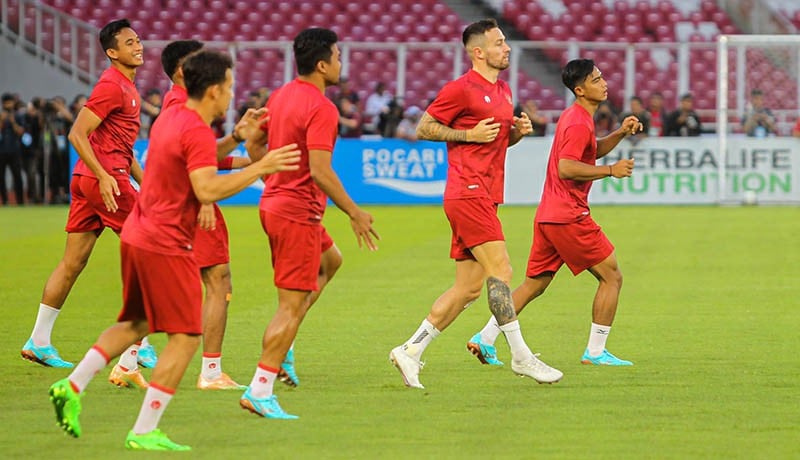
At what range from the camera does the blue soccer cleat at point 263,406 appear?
7.79m

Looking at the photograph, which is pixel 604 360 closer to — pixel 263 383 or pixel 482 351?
pixel 482 351

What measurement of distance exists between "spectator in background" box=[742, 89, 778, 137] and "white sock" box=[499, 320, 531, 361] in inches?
794

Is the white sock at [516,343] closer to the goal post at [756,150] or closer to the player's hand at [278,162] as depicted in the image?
the player's hand at [278,162]

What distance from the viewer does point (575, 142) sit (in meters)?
9.93

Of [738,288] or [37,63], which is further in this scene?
[37,63]

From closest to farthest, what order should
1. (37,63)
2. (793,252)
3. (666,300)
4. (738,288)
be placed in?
(666,300)
(738,288)
(793,252)
(37,63)

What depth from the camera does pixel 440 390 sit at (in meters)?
8.90

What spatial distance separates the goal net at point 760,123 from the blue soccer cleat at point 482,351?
18.2 metres

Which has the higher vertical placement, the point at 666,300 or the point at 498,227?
the point at 498,227

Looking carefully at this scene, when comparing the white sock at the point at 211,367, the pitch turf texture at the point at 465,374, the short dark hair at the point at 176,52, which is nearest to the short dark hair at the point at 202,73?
the pitch turf texture at the point at 465,374

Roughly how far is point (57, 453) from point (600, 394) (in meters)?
3.33

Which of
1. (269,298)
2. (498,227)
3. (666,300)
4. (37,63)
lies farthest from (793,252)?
(37,63)

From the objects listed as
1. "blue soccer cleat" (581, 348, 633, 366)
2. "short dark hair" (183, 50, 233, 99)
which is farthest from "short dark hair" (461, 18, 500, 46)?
"short dark hair" (183, 50, 233, 99)

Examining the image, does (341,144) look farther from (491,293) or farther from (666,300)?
(491,293)
